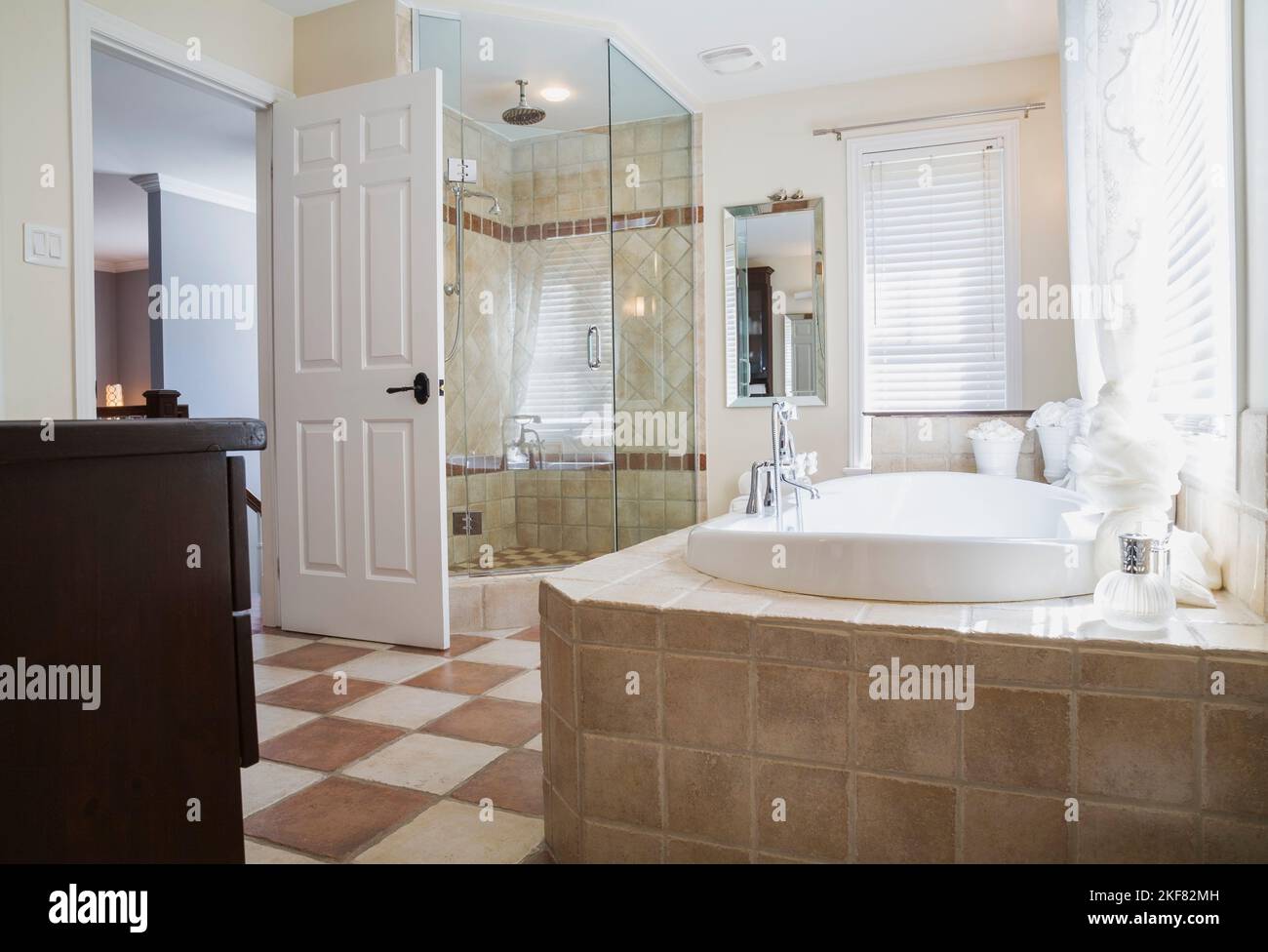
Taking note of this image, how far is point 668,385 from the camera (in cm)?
431

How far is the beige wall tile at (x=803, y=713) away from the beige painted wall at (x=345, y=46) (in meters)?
2.90

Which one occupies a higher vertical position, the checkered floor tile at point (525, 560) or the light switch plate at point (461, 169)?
the light switch plate at point (461, 169)

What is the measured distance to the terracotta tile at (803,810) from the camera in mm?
1290

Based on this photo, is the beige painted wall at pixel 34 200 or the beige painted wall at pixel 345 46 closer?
the beige painted wall at pixel 34 200

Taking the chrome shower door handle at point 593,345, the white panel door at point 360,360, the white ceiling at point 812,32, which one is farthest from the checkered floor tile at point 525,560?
the white ceiling at point 812,32

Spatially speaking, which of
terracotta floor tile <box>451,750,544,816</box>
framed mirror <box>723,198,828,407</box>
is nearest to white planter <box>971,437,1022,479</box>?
framed mirror <box>723,198,828,407</box>

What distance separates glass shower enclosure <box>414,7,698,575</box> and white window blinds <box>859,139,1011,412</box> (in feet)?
3.06

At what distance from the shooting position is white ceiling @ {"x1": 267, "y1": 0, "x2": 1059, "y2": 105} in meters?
3.36

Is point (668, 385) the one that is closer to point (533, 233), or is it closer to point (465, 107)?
point (533, 233)

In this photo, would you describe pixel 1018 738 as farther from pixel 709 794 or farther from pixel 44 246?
pixel 44 246

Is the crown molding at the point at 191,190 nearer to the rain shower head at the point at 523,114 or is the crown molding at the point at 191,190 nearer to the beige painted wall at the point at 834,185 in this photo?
the rain shower head at the point at 523,114

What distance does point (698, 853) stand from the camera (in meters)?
1.39

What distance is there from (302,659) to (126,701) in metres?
2.43
